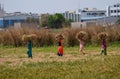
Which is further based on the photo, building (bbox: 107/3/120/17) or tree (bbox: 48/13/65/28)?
building (bbox: 107/3/120/17)

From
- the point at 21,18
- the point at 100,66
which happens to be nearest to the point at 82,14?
the point at 21,18

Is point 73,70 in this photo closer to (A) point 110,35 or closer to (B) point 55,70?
(B) point 55,70

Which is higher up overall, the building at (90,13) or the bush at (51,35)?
the bush at (51,35)

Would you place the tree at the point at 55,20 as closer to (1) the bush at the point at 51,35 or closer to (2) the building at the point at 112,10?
(2) the building at the point at 112,10

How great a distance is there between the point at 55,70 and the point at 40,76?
1.08m

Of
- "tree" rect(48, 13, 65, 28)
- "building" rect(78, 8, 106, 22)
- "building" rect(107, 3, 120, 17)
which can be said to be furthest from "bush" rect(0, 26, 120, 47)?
"building" rect(107, 3, 120, 17)

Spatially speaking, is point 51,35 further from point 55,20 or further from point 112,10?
point 112,10

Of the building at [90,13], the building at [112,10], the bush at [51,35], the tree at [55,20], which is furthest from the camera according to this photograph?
the building at [90,13]

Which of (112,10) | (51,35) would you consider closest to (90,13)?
(112,10)

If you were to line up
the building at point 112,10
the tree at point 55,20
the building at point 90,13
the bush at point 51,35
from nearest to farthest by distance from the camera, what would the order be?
the bush at point 51,35
the tree at point 55,20
the building at point 112,10
the building at point 90,13

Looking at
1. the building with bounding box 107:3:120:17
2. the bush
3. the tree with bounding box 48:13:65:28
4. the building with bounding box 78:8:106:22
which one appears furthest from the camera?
the building with bounding box 78:8:106:22

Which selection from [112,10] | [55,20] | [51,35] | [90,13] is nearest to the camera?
[51,35]

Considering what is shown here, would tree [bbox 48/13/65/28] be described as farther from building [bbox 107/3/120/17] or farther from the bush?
the bush

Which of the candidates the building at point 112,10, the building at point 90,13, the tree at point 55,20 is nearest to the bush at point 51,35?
the tree at point 55,20
